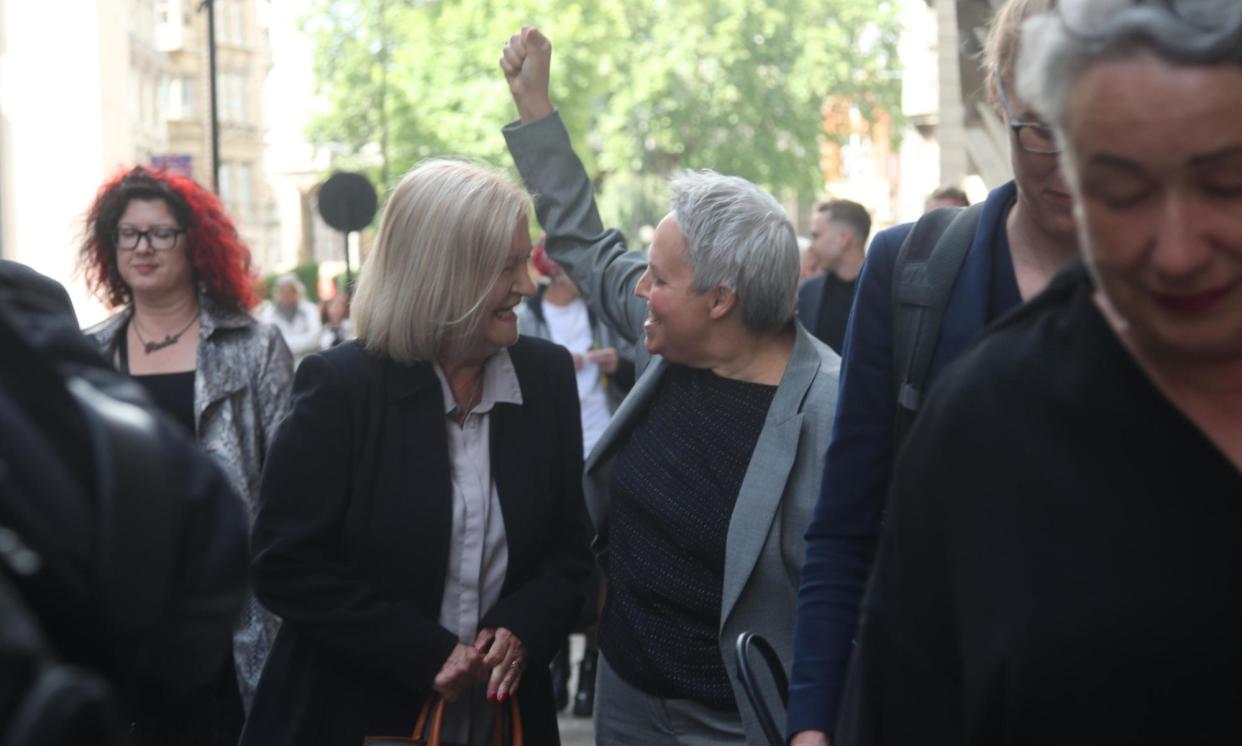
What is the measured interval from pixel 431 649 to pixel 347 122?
52513 mm

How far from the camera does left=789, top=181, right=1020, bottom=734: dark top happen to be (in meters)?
3.00

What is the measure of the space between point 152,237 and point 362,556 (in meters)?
2.25

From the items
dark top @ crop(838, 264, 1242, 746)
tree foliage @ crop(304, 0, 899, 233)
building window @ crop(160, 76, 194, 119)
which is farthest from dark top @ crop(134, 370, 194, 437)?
building window @ crop(160, 76, 194, 119)

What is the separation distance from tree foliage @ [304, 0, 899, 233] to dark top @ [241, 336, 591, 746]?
42.2 meters

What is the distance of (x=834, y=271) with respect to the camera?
408 inches

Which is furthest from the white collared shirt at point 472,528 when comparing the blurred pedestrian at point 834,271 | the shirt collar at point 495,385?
the blurred pedestrian at point 834,271

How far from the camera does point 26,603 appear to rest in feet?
5.63

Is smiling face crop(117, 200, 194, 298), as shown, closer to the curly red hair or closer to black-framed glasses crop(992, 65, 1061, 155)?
the curly red hair

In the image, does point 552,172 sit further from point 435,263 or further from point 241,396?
point 241,396

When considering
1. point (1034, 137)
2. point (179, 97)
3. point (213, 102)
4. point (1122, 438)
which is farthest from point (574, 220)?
point (179, 97)

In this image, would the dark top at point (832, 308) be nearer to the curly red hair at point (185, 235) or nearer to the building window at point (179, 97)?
the curly red hair at point (185, 235)

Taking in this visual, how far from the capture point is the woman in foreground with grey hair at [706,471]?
4266 mm

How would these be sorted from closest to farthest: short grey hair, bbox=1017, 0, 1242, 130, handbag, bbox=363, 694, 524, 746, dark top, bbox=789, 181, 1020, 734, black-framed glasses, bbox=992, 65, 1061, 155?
short grey hair, bbox=1017, 0, 1242, 130 < black-framed glasses, bbox=992, 65, 1061, 155 < dark top, bbox=789, 181, 1020, 734 < handbag, bbox=363, 694, 524, 746

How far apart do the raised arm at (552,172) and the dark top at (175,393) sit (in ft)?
4.28
